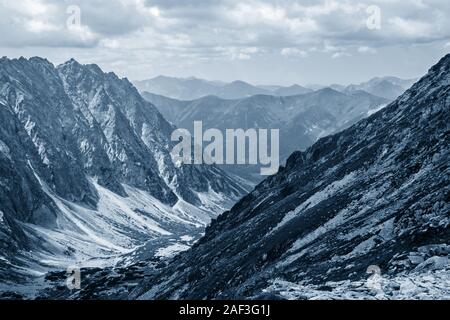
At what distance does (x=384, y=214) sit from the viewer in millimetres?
73125

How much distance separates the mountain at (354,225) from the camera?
46656mm

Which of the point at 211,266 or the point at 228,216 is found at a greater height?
the point at 228,216

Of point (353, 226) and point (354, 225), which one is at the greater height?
point (354, 225)

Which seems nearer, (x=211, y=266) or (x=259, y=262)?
(x=259, y=262)

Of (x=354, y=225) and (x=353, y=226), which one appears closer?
(x=353, y=226)

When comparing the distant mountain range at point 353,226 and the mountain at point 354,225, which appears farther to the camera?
the mountain at point 354,225

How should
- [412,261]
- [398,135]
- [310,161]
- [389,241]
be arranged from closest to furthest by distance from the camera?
[412,261]
[389,241]
[398,135]
[310,161]

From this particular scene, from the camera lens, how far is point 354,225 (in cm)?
7531

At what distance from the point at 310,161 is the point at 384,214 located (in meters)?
79.3

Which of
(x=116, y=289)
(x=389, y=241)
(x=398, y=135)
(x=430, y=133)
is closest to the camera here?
(x=389, y=241)

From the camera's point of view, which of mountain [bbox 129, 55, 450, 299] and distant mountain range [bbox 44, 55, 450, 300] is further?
mountain [bbox 129, 55, 450, 299]

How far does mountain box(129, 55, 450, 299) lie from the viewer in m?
46.7
